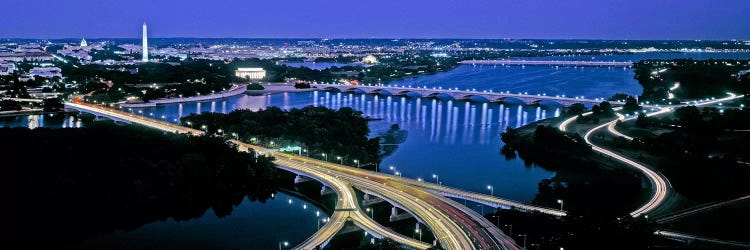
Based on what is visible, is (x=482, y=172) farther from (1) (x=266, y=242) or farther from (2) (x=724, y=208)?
(1) (x=266, y=242)

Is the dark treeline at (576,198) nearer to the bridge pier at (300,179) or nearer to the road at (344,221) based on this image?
the road at (344,221)

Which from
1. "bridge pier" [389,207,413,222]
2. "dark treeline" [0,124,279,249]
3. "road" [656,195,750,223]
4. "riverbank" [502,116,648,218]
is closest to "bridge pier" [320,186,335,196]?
"dark treeline" [0,124,279,249]

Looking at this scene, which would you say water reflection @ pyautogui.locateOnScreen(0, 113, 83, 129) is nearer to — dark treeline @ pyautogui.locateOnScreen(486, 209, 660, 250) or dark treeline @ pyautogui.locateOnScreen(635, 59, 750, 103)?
dark treeline @ pyautogui.locateOnScreen(486, 209, 660, 250)

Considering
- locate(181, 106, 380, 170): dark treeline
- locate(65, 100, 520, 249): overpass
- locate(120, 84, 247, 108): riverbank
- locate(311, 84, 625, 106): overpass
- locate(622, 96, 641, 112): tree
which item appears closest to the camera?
locate(65, 100, 520, 249): overpass

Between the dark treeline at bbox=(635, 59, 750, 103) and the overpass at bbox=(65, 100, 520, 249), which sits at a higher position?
A: the dark treeline at bbox=(635, 59, 750, 103)

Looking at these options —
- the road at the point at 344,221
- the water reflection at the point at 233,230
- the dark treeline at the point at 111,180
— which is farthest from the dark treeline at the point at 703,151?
the dark treeline at the point at 111,180
